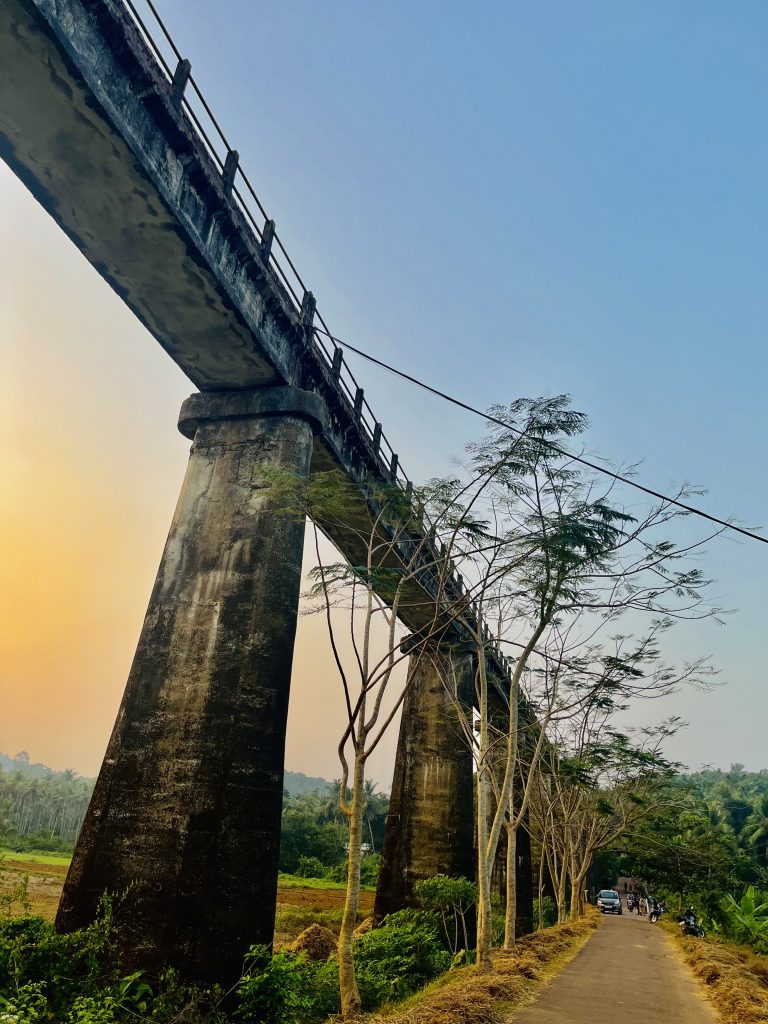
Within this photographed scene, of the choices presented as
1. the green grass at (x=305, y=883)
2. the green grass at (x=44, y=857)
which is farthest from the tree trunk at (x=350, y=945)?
the green grass at (x=44, y=857)

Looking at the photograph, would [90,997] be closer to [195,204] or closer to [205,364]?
[205,364]

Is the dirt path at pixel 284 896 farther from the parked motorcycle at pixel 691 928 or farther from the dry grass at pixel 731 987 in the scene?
the dry grass at pixel 731 987

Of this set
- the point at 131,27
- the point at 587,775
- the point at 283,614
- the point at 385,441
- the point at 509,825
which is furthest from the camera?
the point at 587,775

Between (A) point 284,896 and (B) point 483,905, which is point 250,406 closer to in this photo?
(B) point 483,905

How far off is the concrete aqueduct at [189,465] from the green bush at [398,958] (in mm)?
5329

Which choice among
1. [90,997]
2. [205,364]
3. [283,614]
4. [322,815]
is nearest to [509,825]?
[283,614]

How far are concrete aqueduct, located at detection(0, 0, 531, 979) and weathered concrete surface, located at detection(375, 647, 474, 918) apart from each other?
389 inches

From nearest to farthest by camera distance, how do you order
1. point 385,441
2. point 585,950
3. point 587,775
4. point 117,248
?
point 117,248
point 385,441
point 585,950
point 587,775

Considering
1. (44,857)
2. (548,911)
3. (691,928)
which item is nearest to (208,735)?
(691,928)

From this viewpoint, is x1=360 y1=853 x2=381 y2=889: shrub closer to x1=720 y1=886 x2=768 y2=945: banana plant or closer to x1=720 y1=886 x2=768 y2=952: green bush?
x1=720 y1=886 x2=768 y2=952: green bush

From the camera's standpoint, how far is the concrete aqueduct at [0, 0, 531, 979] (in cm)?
747

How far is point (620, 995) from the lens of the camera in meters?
10.8

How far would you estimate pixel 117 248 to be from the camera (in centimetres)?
889

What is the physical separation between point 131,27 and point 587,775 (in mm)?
23737
